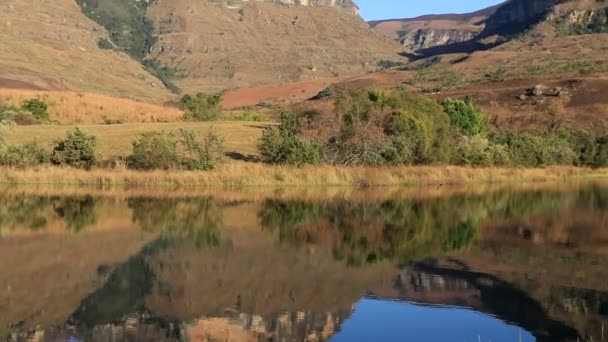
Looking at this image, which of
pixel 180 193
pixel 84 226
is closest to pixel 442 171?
pixel 180 193

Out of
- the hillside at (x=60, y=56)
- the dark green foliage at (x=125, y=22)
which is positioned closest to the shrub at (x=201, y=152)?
the hillside at (x=60, y=56)

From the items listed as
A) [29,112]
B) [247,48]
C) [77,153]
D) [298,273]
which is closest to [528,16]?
[247,48]

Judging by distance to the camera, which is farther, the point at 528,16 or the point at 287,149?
the point at 528,16

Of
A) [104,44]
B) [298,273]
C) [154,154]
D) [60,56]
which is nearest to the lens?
[298,273]

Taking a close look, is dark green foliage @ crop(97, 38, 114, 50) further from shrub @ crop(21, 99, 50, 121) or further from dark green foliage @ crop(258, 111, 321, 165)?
dark green foliage @ crop(258, 111, 321, 165)

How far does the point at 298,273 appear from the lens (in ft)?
52.8

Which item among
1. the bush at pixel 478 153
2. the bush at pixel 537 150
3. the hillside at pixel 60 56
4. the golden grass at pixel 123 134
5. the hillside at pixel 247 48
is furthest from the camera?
the hillside at pixel 247 48

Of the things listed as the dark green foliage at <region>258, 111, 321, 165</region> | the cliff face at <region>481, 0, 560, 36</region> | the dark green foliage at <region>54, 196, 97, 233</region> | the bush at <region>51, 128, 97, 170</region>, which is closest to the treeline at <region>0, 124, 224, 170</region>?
the bush at <region>51, 128, 97, 170</region>

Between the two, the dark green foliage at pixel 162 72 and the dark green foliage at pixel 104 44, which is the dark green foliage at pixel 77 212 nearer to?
the dark green foliage at pixel 162 72

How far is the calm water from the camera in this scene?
12.1 metres

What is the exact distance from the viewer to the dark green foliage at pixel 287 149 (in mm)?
38812

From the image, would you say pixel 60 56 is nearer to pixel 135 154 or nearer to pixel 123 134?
pixel 123 134

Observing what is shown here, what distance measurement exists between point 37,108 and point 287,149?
23.9 meters

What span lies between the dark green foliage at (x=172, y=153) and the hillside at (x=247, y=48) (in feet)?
332
